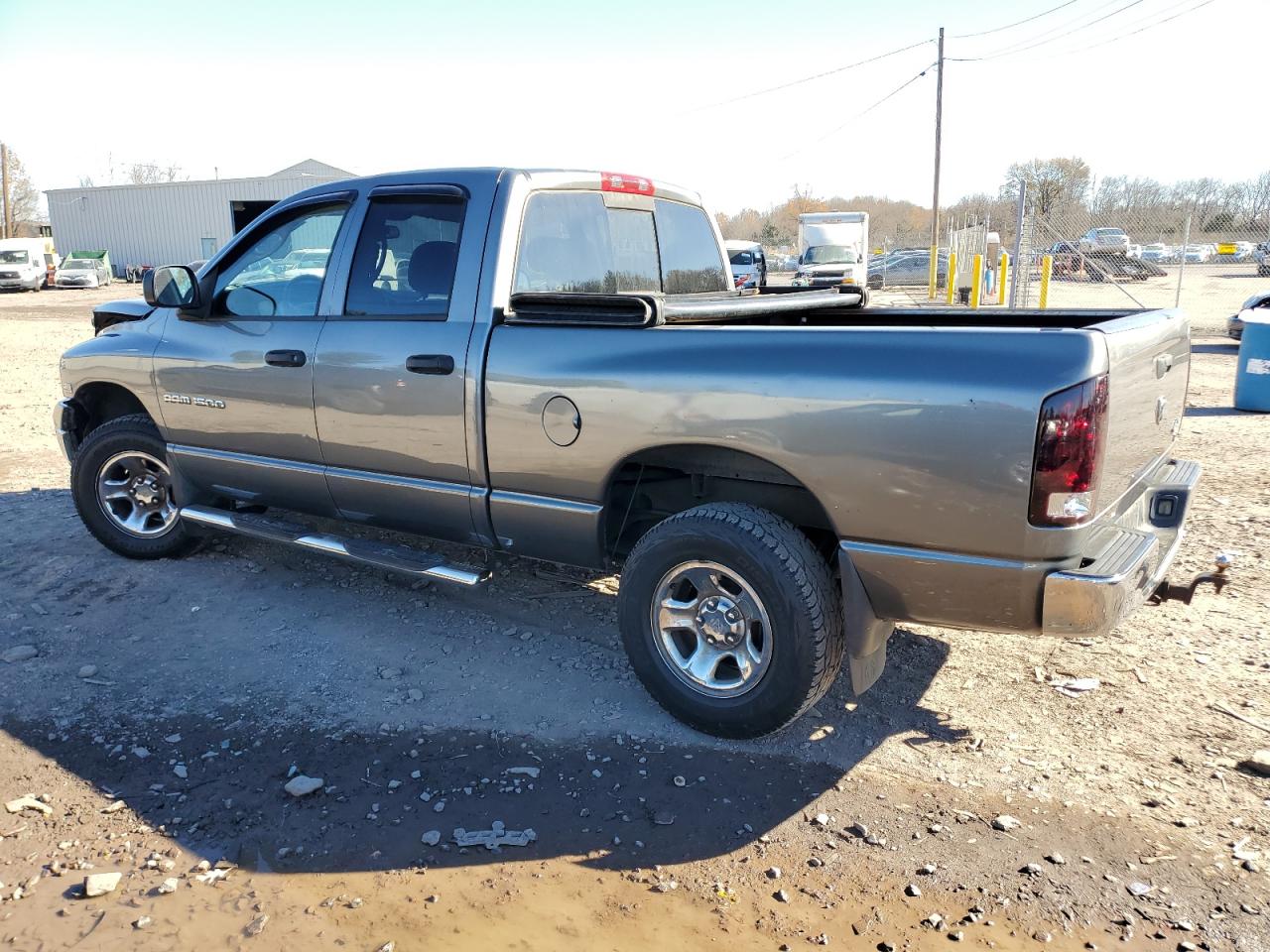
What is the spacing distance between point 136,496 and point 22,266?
41.6 m

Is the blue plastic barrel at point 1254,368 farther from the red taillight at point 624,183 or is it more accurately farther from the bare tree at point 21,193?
the bare tree at point 21,193

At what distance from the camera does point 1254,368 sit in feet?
33.0

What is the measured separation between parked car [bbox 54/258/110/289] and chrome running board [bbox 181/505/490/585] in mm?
42659

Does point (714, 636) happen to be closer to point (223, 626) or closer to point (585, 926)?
point (585, 926)

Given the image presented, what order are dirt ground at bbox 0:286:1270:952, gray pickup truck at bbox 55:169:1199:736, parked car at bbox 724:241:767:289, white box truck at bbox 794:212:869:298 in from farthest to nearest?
white box truck at bbox 794:212:869:298 < parked car at bbox 724:241:767:289 < gray pickup truck at bbox 55:169:1199:736 < dirt ground at bbox 0:286:1270:952

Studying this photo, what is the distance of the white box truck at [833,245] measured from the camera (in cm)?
3116

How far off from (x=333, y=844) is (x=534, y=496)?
5.04 feet

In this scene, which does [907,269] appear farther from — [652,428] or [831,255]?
[652,428]

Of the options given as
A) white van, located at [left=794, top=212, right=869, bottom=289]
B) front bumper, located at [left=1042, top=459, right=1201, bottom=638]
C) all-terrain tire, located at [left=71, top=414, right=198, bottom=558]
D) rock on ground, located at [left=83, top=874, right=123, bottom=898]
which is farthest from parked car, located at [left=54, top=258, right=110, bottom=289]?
front bumper, located at [left=1042, top=459, right=1201, bottom=638]

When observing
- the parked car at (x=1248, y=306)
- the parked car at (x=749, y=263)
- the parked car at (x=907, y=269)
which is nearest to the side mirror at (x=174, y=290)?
the parked car at (x=1248, y=306)

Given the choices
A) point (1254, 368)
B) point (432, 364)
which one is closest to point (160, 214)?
point (1254, 368)

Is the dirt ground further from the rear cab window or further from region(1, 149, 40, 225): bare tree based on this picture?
region(1, 149, 40, 225): bare tree

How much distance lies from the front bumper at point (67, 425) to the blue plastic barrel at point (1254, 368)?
10.5 metres

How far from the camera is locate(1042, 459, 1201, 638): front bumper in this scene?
2.95m
